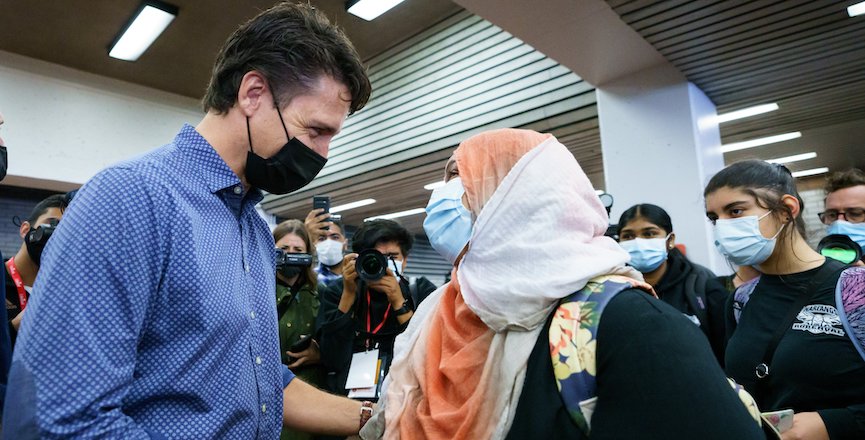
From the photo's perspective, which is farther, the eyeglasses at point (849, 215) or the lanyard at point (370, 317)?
the eyeglasses at point (849, 215)

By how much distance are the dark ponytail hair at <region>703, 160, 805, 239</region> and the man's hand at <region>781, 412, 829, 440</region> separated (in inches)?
29.5

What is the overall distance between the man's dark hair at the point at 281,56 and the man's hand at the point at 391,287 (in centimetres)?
150

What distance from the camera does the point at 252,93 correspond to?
4.20 feet

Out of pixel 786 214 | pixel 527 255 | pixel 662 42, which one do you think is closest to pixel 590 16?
pixel 662 42

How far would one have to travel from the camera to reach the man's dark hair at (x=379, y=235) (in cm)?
314

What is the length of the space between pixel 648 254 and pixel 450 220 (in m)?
2.29

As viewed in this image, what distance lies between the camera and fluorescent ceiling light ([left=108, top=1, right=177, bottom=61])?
696 cm

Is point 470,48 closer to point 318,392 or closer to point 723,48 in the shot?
point 723,48

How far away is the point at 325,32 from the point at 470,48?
6632 millimetres

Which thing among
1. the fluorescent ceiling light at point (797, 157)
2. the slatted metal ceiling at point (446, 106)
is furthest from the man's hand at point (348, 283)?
the fluorescent ceiling light at point (797, 157)

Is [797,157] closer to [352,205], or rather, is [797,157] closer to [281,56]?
[352,205]

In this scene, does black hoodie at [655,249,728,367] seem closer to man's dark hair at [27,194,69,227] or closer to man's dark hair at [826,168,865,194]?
man's dark hair at [826,168,865,194]

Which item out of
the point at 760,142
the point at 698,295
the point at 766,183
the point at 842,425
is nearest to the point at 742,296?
the point at 766,183

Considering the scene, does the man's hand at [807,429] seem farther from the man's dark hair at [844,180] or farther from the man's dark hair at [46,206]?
the man's dark hair at [46,206]
